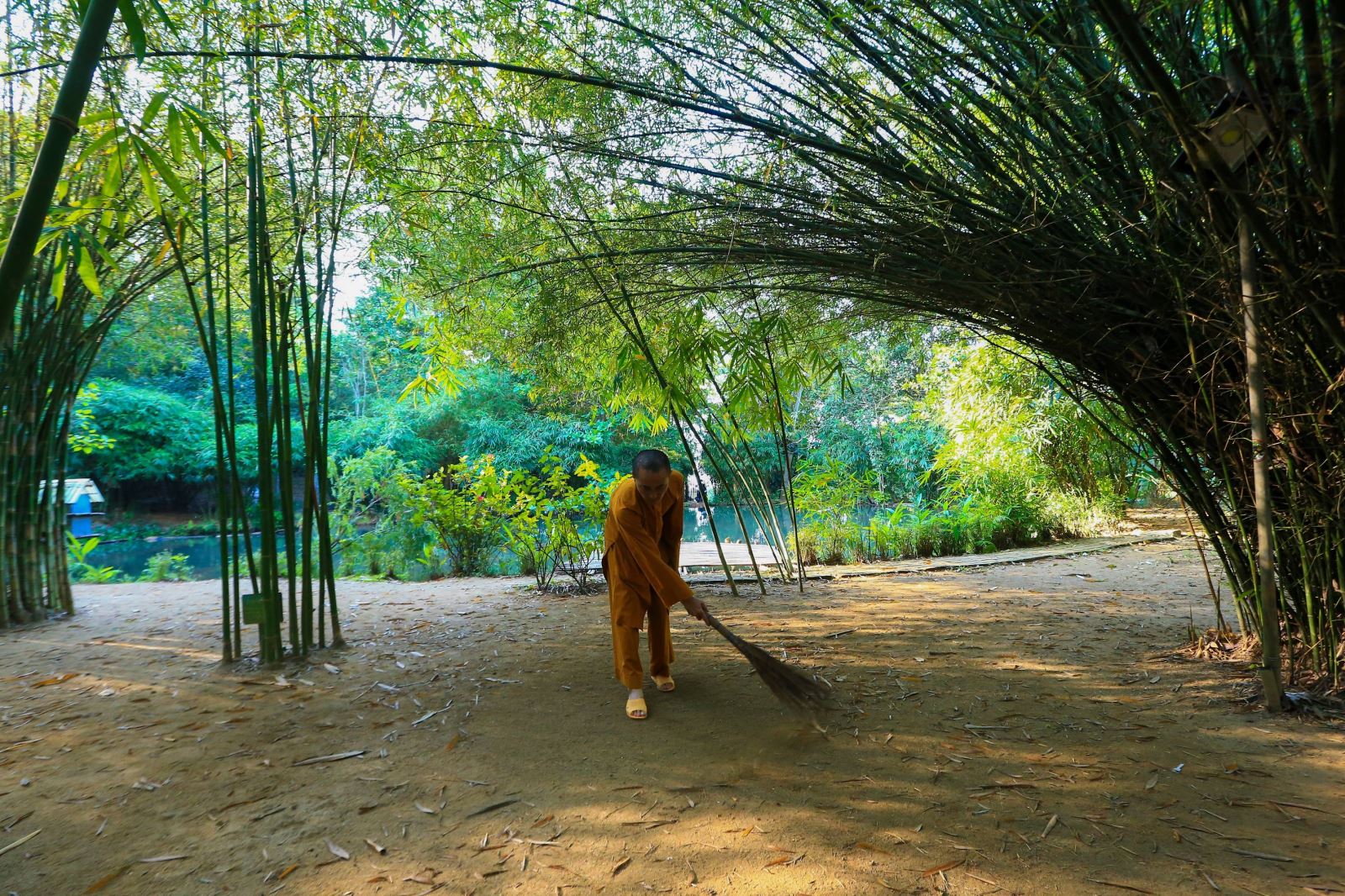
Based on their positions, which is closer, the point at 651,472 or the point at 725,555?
the point at 651,472

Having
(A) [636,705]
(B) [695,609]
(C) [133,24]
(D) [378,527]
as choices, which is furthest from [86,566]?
(C) [133,24]

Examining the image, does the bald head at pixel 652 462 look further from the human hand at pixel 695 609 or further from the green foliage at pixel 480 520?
the green foliage at pixel 480 520

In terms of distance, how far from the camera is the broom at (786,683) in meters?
2.50

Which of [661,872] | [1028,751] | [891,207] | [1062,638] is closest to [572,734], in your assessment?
[661,872]

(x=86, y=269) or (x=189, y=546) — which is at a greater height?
(x=86, y=269)

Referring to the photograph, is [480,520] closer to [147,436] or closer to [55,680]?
[55,680]

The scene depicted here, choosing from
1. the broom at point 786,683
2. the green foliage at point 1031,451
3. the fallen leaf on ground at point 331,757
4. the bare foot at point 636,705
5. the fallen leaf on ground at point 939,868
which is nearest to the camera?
the fallen leaf on ground at point 939,868

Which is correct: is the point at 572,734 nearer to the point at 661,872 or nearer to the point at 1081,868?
the point at 661,872

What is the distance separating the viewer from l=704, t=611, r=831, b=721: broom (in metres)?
2.50

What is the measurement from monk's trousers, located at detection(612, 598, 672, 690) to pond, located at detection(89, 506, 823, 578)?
7348 millimetres

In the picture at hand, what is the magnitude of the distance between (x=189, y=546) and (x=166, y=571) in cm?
647

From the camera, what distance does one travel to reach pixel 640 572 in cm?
278

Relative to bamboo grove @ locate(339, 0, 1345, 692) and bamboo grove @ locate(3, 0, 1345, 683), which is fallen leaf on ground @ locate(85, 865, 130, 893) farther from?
bamboo grove @ locate(339, 0, 1345, 692)

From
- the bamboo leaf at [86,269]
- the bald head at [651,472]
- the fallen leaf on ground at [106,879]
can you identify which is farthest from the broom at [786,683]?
the bamboo leaf at [86,269]
